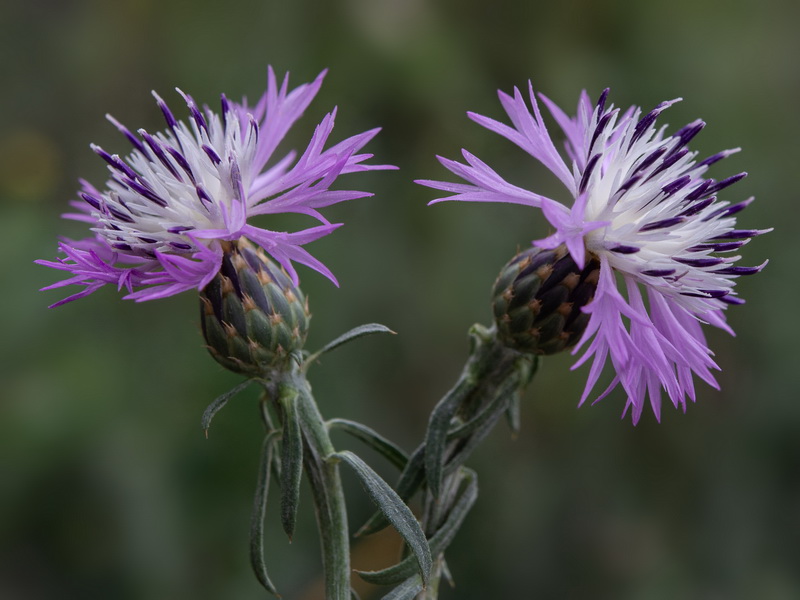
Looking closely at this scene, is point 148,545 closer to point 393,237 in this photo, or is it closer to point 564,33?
point 393,237

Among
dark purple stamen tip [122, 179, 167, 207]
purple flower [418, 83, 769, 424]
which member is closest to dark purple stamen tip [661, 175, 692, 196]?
purple flower [418, 83, 769, 424]

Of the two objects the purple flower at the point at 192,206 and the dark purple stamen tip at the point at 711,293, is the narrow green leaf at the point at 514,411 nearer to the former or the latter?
the dark purple stamen tip at the point at 711,293

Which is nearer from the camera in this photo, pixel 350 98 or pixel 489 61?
pixel 350 98

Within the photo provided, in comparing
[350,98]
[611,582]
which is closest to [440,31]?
[350,98]

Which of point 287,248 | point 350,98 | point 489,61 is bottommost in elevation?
point 287,248

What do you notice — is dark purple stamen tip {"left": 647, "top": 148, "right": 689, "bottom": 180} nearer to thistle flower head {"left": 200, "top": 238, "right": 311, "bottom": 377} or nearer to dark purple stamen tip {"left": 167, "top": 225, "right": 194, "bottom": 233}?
thistle flower head {"left": 200, "top": 238, "right": 311, "bottom": 377}

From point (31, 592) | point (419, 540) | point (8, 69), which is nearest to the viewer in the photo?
point (419, 540)

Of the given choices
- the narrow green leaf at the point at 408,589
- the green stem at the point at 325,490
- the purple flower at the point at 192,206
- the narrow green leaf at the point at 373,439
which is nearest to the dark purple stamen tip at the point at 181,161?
the purple flower at the point at 192,206
